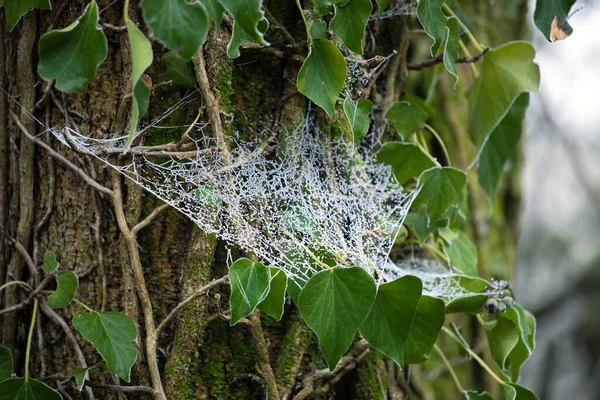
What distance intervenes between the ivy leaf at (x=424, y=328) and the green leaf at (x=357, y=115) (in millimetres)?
266

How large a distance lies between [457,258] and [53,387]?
74 centimetres

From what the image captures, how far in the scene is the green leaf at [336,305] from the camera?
0.74 meters

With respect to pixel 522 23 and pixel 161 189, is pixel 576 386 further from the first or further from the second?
pixel 161 189

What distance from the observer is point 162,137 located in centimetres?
86

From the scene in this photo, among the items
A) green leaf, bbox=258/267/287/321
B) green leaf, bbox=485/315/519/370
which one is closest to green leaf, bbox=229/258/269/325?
green leaf, bbox=258/267/287/321

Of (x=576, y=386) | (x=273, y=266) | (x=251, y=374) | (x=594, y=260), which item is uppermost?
(x=273, y=266)

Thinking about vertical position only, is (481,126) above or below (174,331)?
above

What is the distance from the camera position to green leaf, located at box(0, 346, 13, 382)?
0.89 meters

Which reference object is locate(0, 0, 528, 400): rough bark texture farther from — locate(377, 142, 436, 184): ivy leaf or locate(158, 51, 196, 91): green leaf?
locate(377, 142, 436, 184): ivy leaf

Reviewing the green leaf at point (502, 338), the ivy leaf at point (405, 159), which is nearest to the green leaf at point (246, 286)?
the ivy leaf at point (405, 159)

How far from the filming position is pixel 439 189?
0.99 m

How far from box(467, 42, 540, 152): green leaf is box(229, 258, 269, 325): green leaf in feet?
1.68

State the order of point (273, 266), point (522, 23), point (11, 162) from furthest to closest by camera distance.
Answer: point (522, 23) < point (11, 162) < point (273, 266)

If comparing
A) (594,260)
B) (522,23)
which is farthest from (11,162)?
(594,260)
